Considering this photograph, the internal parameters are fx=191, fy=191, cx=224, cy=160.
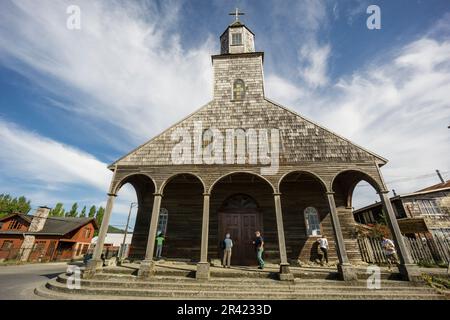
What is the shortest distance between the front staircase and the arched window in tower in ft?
32.2

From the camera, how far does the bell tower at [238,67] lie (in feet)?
40.4

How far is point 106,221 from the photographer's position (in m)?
8.20

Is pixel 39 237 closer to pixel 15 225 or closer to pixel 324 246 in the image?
pixel 15 225

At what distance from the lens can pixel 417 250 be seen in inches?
391

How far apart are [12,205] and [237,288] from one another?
243 ft

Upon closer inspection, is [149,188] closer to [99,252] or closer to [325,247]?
[99,252]

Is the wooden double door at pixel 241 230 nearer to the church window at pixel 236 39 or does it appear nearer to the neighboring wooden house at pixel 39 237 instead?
the church window at pixel 236 39

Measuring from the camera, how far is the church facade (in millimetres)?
8750

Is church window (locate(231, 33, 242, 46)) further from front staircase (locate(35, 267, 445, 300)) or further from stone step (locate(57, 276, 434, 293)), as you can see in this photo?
stone step (locate(57, 276, 434, 293))

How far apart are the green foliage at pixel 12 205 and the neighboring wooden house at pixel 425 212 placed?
2852 inches

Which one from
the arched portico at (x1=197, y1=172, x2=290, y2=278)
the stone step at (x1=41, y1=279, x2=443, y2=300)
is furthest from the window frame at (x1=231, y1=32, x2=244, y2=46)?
the stone step at (x1=41, y1=279, x2=443, y2=300)
